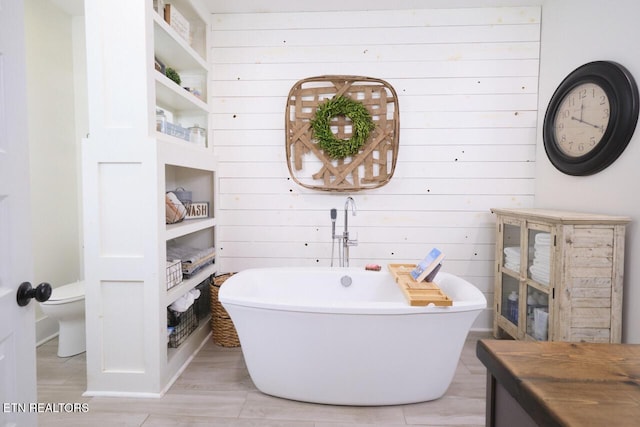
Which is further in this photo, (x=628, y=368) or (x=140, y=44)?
(x=140, y=44)

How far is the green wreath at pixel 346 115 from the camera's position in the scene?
258cm

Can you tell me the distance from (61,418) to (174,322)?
0.70 m

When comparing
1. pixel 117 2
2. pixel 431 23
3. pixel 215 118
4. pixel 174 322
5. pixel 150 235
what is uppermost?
pixel 431 23

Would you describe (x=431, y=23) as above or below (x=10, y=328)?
above

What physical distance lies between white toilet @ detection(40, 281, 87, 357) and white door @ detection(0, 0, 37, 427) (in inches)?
54.8

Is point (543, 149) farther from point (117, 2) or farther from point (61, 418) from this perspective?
point (61, 418)

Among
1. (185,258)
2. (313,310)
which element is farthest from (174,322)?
(313,310)

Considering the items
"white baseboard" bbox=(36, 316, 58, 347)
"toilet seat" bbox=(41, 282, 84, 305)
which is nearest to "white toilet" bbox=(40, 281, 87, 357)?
"toilet seat" bbox=(41, 282, 84, 305)

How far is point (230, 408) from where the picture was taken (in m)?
1.77

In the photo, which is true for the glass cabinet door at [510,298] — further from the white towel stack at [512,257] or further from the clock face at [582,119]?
the clock face at [582,119]

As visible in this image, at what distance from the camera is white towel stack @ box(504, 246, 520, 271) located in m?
2.27

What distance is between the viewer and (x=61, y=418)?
5.57 ft

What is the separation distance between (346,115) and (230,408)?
214 cm

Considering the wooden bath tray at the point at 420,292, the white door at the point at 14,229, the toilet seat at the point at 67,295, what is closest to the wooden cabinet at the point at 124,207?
the toilet seat at the point at 67,295
